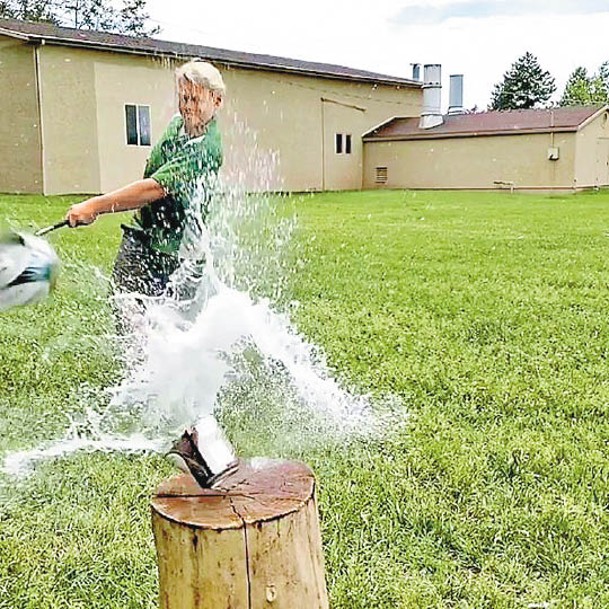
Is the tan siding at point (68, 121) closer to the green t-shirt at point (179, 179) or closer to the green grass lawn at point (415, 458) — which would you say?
the green grass lawn at point (415, 458)

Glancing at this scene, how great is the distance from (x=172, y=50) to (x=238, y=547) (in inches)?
802

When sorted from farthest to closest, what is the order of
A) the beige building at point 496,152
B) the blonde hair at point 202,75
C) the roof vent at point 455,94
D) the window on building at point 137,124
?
→ the roof vent at point 455,94 < the beige building at point 496,152 < the window on building at point 137,124 < the blonde hair at point 202,75

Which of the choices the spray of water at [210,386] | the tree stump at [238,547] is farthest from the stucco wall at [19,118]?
the tree stump at [238,547]

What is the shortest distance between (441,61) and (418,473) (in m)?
24.5

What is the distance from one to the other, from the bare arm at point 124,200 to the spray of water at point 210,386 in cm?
48

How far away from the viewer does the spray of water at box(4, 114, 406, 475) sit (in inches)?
131

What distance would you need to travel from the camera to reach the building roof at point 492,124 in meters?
22.0

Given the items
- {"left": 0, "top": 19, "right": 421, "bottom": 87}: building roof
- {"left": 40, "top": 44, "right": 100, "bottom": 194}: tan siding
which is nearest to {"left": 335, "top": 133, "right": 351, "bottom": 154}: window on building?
{"left": 0, "top": 19, "right": 421, "bottom": 87}: building roof

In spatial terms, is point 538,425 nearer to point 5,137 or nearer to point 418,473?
point 418,473

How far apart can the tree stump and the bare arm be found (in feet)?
6.05

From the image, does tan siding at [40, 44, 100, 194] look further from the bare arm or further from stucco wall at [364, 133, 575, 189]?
the bare arm

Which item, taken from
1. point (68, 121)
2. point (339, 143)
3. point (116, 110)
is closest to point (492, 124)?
point (339, 143)

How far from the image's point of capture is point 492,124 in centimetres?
2330

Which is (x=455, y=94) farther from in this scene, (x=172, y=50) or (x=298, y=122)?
(x=172, y=50)
